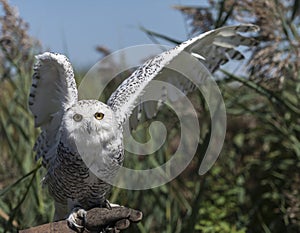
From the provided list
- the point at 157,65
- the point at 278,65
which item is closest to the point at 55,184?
the point at 157,65

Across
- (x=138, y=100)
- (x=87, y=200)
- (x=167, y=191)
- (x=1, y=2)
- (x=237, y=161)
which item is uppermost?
(x=1, y=2)

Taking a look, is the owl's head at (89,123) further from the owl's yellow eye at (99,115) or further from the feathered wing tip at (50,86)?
the feathered wing tip at (50,86)

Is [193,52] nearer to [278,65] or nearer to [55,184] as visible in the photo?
[278,65]

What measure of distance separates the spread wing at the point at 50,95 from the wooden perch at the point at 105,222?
0.90ft

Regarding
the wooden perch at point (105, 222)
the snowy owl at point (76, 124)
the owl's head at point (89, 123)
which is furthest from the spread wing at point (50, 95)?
the wooden perch at point (105, 222)

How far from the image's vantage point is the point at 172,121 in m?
2.66

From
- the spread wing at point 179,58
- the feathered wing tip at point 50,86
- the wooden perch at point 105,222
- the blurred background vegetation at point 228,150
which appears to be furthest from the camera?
the blurred background vegetation at point 228,150

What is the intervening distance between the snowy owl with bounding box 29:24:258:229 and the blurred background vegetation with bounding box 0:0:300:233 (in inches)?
4.5

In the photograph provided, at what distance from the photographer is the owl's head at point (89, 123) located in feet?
5.22

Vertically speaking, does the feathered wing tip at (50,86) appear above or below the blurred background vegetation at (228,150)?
above

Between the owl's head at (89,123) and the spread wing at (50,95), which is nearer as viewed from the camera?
the owl's head at (89,123)

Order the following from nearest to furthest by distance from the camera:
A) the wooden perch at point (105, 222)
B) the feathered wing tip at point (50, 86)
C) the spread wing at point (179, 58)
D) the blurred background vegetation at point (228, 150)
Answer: the wooden perch at point (105, 222), the feathered wing tip at point (50, 86), the spread wing at point (179, 58), the blurred background vegetation at point (228, 150)

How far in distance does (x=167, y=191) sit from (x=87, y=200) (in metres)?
0.72

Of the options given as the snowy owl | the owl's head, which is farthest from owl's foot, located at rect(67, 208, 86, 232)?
the owl's head
